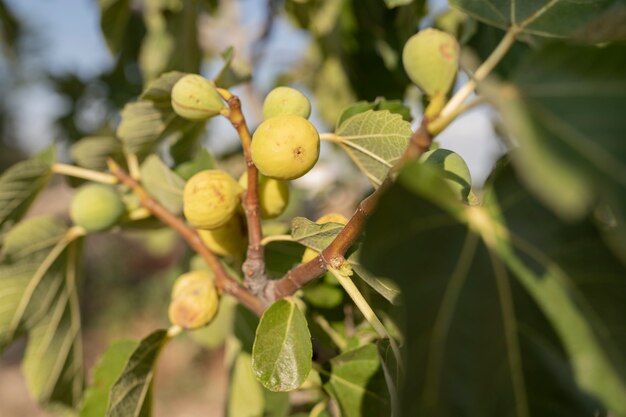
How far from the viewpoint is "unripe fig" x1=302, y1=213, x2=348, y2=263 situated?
848 mm

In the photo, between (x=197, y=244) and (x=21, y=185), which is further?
Result: (x=21, y=185)

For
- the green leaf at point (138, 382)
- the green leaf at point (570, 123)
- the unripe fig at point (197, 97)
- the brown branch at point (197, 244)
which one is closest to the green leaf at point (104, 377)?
the green leaf at point (138, 382)

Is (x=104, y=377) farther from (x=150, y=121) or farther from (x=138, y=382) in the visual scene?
(x=150, y=121)

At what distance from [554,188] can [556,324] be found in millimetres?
167

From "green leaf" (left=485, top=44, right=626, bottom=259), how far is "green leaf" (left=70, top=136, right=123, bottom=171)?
94 centimetres

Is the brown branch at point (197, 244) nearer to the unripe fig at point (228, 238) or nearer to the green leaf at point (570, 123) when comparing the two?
the unripe fig at point (228, 238)

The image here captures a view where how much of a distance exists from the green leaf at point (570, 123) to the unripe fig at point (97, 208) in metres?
0.85

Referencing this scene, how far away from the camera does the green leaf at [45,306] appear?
1138 mm

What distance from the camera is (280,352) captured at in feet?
2.52

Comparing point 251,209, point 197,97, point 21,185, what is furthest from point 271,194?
point 21,185

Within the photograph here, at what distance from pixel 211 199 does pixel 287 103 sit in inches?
7.0

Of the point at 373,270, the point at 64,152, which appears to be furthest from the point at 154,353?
the point at 64,152

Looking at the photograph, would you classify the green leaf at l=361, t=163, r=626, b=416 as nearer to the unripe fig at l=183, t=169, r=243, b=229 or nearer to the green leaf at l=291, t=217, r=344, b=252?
the green leaf at l=291, t=217, r=344, b=252

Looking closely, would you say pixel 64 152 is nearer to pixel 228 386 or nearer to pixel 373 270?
pixel 228 386
